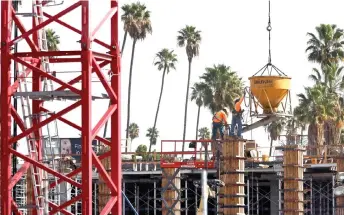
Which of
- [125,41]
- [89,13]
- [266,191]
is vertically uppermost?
[125,41]

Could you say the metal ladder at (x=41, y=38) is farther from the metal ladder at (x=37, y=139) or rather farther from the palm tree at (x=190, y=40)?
the palm tree at (x=190, y=40)

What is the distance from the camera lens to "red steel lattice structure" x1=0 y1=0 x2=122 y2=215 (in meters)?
30.0

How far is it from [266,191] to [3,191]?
38.2 metres

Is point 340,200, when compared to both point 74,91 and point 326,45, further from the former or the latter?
point 326,45

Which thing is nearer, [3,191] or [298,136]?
[3,191]

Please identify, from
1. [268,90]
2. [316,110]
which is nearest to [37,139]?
[268,90]

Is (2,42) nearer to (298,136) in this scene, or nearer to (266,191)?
(298,136)

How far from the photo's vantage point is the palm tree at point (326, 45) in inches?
4090

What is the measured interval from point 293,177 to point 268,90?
183 inches

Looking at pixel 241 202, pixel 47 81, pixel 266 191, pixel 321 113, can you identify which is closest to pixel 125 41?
pixel 321 113

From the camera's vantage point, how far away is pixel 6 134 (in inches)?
1226

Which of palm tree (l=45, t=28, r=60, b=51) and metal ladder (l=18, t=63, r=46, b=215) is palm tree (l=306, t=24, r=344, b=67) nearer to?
palm tree (l=45, t=28, r=60, b=51)

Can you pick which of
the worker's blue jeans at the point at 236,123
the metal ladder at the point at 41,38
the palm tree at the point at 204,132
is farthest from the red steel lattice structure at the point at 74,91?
the palm tree at the point at 204,132

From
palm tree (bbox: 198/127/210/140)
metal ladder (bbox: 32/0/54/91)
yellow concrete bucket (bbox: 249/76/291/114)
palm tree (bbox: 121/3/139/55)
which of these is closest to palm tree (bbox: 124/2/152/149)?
palm tree (bbox: 121/3/139/55)
